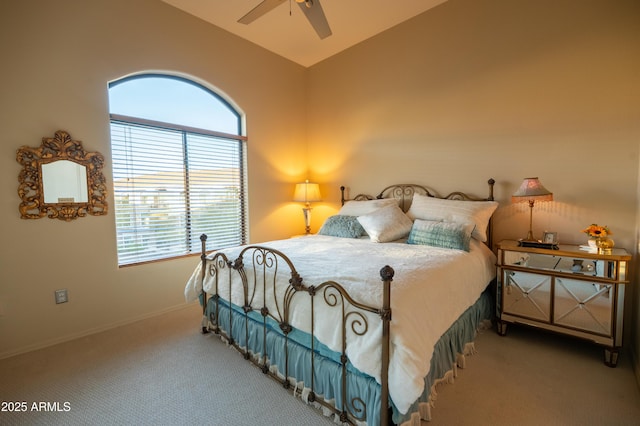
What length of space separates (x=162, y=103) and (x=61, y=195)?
1354mm

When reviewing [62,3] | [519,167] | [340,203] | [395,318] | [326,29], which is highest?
[62,3]

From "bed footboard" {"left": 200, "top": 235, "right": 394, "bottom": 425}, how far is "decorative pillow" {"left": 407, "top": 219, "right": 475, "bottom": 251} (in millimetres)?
1400

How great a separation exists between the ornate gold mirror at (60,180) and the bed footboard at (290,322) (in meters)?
1.20

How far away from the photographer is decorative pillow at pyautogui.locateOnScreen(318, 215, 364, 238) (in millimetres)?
3229

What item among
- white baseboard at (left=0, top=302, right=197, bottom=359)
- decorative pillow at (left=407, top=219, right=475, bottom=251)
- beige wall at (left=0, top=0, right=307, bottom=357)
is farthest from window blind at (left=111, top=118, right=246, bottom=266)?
decorative pillow at (left=407, top=219, right=475, bottom=251)

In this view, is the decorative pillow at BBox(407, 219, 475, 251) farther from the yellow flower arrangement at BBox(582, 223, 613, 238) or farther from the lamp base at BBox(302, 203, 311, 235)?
the lamp base at BBox(302, 203, 311, 235)

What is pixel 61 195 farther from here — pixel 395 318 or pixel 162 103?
pixel 395 318

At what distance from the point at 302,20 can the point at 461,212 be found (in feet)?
9.31

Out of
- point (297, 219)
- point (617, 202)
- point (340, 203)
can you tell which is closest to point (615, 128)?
point (617, 202)

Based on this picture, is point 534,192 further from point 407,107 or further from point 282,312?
point 282,312

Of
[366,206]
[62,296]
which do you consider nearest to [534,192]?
[366,206]

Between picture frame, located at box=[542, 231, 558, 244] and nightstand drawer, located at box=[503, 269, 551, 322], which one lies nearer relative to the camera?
nightstand drawer, located at box=[503, 269, 551, 322]

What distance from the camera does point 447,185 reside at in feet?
10.7

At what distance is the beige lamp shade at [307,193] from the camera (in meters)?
4.20
